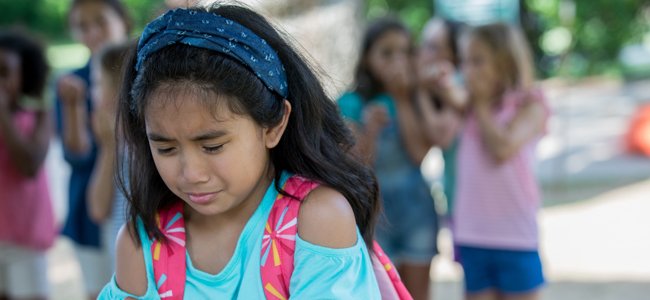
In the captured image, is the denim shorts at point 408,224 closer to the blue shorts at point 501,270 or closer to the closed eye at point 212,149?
the blue shorts at point 501,270

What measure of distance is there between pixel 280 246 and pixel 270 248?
2cm

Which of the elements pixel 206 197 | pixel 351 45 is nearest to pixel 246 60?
pixel 206 197

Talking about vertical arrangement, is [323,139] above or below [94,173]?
below

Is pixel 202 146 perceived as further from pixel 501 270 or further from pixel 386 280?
pixel 501 270

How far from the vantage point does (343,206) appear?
5.73ft

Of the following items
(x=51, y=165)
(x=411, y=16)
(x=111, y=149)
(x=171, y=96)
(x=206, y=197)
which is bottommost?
(x=206, y=197)

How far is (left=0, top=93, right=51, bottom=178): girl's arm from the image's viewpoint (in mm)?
3895

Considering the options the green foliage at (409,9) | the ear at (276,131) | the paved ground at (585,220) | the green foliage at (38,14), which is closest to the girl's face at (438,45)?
the paved ground at (585,220)

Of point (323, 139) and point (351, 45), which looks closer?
point (323, 139)

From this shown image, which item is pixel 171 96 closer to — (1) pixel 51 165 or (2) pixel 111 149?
(2) pixel 111 149

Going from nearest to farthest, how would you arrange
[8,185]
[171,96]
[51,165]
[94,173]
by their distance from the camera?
[171,96] < [94,173] < [8,185] < [51,165]

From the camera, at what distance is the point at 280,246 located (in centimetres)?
170

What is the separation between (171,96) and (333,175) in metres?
0.37

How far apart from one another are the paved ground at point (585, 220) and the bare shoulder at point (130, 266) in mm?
3452
